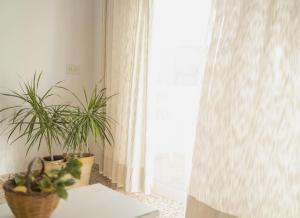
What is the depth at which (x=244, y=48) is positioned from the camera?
1911 mm

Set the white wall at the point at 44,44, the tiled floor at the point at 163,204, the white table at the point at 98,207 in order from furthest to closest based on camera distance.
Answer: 1. the white wall at the point at 44,44
2. the tiled floor at the point at 163,204
3. the white table at the point at 98,207

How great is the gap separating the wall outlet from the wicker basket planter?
2520 millimetres

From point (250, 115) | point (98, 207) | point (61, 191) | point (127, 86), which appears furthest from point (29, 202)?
point (127, 86)

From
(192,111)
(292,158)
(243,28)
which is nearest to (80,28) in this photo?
(192,111)

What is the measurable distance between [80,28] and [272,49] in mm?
2455

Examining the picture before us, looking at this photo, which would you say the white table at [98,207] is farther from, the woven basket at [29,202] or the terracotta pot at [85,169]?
the terracotta pot at [85,169]

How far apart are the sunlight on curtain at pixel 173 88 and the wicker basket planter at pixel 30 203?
5.20 feet

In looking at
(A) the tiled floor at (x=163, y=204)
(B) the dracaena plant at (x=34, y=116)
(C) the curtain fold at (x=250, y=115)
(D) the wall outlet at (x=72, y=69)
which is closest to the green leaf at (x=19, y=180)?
(C) the curtain fold at (x=250, y=115)

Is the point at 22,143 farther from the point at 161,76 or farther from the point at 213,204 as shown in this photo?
the point at 213,204

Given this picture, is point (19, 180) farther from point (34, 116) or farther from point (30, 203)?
point (34, 116)

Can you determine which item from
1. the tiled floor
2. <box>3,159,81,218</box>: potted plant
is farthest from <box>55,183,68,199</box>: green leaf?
the tiled floor

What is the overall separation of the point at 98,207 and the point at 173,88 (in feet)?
5.32

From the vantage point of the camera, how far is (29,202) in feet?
3.61

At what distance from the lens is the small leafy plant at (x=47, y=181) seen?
3.61 feet
